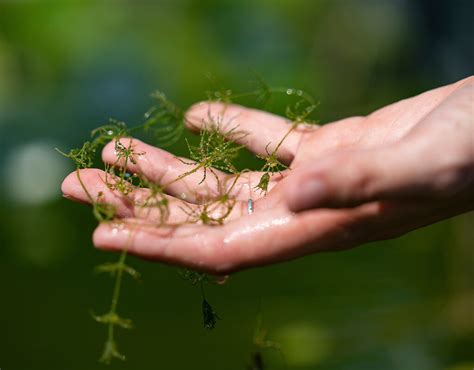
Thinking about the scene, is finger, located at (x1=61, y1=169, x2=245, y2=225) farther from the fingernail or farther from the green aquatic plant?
the fingernail

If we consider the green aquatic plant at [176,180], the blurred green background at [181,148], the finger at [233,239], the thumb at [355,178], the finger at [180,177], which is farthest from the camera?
the blurred green background at [181,148]

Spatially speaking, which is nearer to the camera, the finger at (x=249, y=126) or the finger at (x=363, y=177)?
the finger at (x=363, y=177)

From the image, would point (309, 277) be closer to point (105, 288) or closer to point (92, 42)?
point (105, 288)

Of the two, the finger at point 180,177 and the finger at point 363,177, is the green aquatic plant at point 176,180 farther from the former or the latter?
the finger at point 363,177

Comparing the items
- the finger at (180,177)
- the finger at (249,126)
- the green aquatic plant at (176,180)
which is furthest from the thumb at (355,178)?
the finger at (249,126)

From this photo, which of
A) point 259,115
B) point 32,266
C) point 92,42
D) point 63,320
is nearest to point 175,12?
point 92,42

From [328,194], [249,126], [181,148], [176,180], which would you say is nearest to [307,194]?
[328,194]

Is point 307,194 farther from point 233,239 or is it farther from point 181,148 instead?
point 181,148
